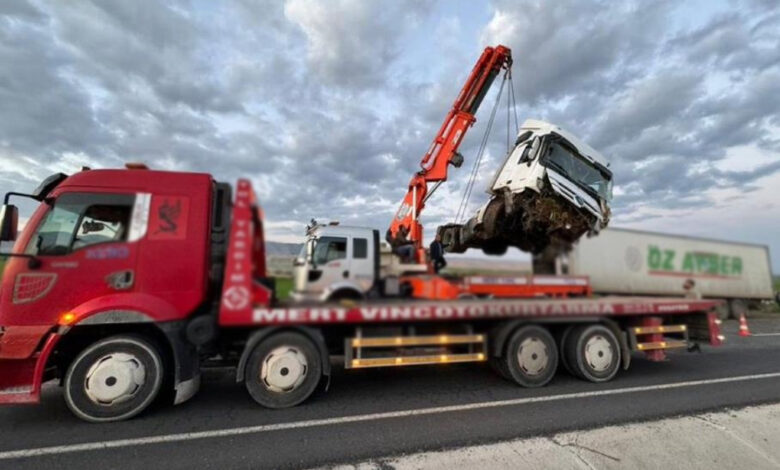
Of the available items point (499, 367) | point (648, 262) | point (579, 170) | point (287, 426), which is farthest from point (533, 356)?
point (579, 170)

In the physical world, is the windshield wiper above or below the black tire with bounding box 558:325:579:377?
above

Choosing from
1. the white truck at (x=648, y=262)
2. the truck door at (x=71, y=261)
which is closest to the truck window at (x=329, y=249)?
the truck door at (x=71, y=261)

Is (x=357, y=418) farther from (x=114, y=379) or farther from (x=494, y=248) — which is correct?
(x=494, y=248)

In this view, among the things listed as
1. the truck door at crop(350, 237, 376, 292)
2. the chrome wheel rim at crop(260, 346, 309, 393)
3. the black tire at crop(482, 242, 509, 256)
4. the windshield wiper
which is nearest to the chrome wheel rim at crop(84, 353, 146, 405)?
the chrome wheel rim at crop(260, 346, 309, 393)

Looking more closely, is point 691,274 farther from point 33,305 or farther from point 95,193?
point 33,305

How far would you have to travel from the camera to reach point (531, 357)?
4.84 metres

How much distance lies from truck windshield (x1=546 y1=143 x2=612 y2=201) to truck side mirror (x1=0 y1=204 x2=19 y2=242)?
720cm

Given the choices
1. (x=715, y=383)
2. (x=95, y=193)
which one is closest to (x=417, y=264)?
(x=95, y=193)

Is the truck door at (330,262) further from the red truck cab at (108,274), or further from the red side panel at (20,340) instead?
the red side panel at (20,340)

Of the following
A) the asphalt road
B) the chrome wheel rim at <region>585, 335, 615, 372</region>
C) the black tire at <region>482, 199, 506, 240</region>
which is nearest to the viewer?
the asphalt road

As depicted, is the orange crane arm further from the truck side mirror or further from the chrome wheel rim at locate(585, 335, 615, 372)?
the truck side mirror

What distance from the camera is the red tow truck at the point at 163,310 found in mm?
3748

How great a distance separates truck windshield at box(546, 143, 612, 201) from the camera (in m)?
6.51

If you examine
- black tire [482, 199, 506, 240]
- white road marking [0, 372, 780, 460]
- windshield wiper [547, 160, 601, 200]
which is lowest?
white road marking [0, 372, 780, 460]
